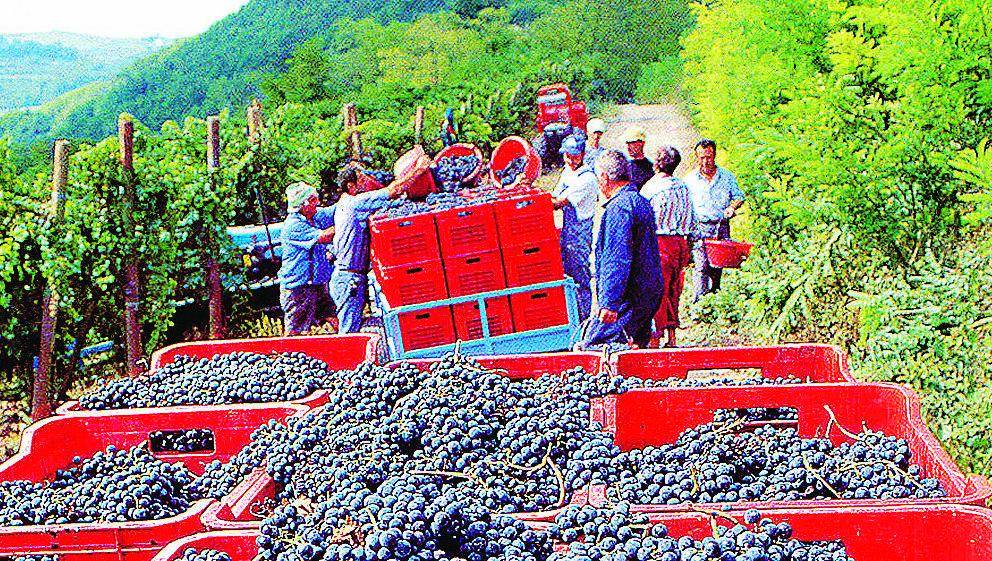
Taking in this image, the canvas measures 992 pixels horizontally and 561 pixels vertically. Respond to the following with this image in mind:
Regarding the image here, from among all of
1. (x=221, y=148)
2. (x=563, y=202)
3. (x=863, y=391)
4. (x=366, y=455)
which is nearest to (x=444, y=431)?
(x=366, y=455)

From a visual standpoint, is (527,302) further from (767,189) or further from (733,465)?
(733,465)

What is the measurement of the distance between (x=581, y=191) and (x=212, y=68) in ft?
101

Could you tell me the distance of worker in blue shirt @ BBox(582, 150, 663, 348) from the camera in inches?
213

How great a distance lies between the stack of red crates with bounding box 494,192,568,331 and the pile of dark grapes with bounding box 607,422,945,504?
364cm

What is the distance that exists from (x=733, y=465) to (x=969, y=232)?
3019 mm

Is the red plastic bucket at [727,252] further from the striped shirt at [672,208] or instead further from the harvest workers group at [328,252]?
the harvest workers group at [328,252]

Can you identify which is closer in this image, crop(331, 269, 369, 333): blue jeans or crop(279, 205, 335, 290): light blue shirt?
crop(331, 269, 369, 333): blue jeans

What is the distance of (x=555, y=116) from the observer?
17.8 m

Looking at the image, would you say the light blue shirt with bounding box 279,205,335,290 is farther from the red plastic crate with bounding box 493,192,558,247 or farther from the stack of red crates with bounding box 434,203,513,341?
the red plastic crate with bounding box 493,192,558,247

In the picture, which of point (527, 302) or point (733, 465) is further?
point (527, 302)

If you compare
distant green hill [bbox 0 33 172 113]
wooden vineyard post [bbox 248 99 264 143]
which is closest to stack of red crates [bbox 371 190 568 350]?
wooden vineyard post [bbox 248 99 264 143]

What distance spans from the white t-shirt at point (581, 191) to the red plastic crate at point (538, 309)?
4.38ft

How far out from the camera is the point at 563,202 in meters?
7.87

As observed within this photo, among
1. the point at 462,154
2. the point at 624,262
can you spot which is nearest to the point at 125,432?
the point at 624,262
